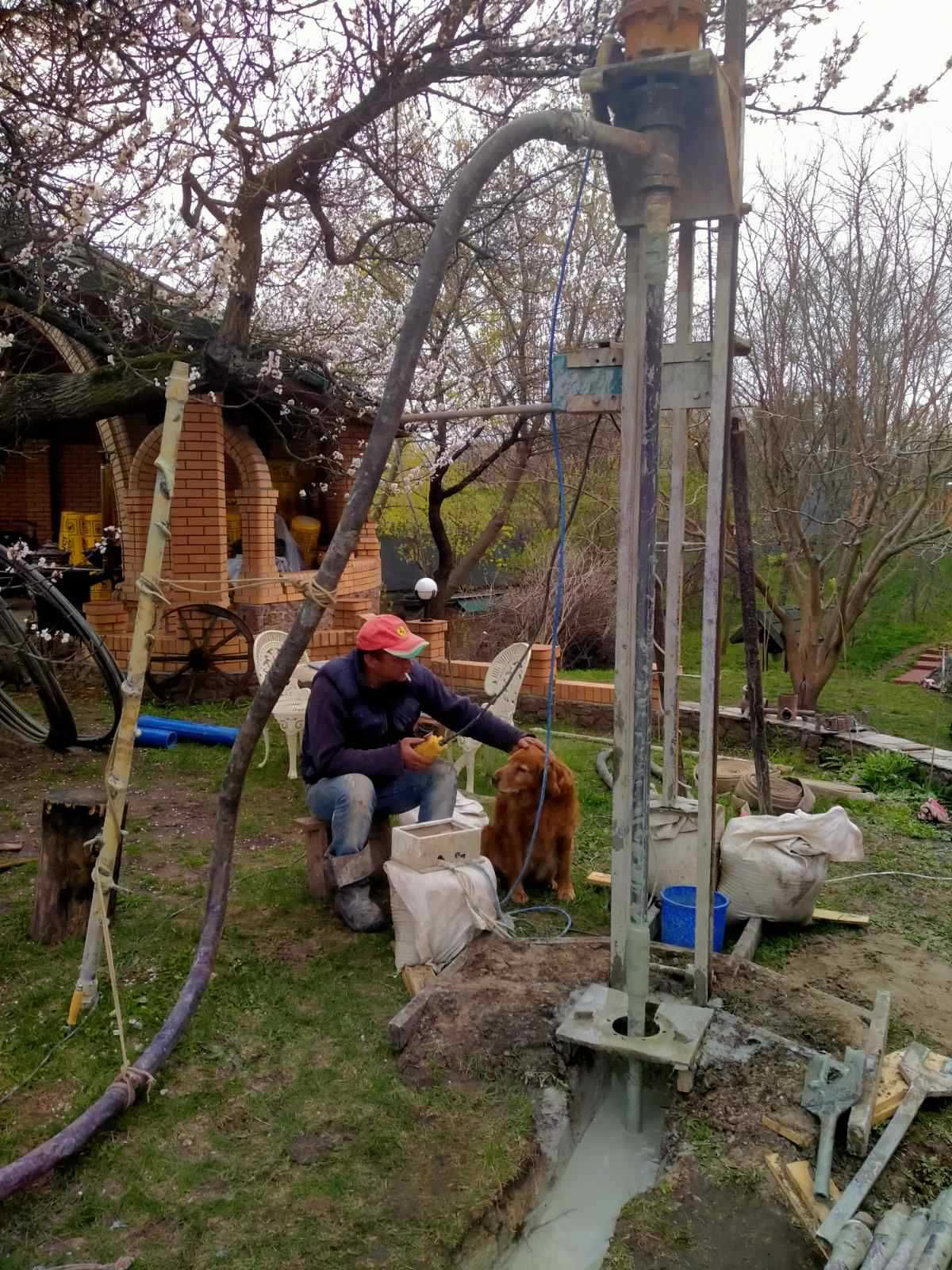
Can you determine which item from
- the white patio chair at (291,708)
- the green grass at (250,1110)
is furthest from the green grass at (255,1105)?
the white patio chair at (291,708)

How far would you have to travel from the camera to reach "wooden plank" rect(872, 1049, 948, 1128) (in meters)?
2.91

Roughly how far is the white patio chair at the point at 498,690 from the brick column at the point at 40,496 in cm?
1040

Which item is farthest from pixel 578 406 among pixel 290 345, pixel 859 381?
pixel 859 381

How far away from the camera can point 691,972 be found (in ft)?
11.8

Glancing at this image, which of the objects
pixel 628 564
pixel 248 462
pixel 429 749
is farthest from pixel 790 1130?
pixel 248 462

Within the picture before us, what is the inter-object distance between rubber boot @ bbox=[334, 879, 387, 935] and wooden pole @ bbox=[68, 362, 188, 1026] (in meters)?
1.23

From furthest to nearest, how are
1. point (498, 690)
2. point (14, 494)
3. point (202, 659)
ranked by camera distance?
point (14, 494) → point (202, 659) → point (498, 690)

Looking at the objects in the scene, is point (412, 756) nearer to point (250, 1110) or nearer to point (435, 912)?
point (435, 912)

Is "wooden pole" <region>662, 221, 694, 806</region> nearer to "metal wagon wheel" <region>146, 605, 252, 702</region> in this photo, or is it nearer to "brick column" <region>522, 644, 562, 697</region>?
"brick column" <region>522, 644, 562, 697</region>

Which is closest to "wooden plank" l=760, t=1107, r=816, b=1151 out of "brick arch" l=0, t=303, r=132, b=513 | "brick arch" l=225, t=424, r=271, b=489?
"brick arch" l=225, t=424, r=271, b=489

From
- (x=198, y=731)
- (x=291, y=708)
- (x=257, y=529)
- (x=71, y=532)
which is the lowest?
(x=198, y=731)

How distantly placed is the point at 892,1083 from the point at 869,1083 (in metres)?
0.19

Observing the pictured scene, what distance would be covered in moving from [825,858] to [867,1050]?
1.47 meters

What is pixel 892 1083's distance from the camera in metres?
3.06
